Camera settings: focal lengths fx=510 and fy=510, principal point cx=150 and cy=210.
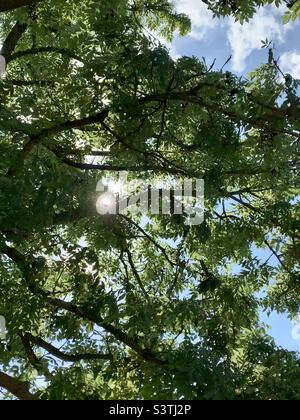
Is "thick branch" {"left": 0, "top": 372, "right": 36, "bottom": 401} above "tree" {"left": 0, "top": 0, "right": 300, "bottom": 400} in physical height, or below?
below

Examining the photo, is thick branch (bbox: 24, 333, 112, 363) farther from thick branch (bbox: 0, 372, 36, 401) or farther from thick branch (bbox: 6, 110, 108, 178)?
thick branch (bbox: 6, 110, 108, 178)

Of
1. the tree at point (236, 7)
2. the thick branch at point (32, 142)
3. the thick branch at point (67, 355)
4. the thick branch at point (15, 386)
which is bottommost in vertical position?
the thick branch at point (15, 386)

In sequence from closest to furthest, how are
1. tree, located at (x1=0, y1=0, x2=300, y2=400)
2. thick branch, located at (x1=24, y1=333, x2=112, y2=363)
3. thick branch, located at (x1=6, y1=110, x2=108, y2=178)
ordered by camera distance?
tree, located at (x1=0, y1=0, x2=300, y2=400)
thick branch, located at (x1=6, y1=110, x2=108, y2=178)
thick branch, located at (x1=24, y1=333, x2=112, y2=363)

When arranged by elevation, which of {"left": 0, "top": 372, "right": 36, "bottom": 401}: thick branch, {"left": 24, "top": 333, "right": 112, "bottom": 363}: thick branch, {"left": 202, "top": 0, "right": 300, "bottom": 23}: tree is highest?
{"left": 202, "top": 0, "right": 300, "bottom": 23}: tree

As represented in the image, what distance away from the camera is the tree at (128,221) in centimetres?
521

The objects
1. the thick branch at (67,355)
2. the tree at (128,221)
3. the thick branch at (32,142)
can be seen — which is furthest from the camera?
the thick branch at (67,355)

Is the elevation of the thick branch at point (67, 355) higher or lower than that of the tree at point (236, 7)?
lower

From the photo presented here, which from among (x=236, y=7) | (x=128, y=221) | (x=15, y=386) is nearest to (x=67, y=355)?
(x=15, y=386)

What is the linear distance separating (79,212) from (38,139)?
41.4 inches

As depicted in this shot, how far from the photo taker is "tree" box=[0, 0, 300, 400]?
5.21m

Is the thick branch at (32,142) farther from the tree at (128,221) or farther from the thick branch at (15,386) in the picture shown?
the thick branch at (15,386)

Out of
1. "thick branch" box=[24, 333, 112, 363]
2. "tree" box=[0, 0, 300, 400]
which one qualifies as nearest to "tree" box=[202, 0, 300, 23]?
"tree" box=[0, 0, 300, 400]

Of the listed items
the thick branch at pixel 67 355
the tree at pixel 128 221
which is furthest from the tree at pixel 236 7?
the thick branch at pixel 67 355

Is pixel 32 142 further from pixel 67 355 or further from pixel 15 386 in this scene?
pixel 15 386
